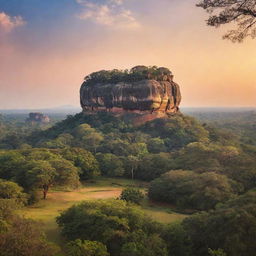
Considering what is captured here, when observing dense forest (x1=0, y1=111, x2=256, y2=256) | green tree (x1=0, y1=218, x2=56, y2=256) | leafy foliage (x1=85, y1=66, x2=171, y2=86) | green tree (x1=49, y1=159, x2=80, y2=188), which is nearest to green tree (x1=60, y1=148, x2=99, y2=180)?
dense forest (x1=0, y1=111, x2=256, y2=256)

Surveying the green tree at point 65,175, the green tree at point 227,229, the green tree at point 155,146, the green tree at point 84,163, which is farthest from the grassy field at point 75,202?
the green tree at point 155,146

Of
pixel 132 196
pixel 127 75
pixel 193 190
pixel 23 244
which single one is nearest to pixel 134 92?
pixel 127 75

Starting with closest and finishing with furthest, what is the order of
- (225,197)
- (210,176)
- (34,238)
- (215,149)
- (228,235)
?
(34,238) < (228,235) < (225,197) < (210,176) < (215,149)

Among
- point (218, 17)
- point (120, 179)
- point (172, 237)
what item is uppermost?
point (218, 17)

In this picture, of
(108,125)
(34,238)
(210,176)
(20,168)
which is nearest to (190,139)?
(108,125)

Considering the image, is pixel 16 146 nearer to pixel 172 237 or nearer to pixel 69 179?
pixel 69 179

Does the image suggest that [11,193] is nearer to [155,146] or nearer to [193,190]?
[193,190]
